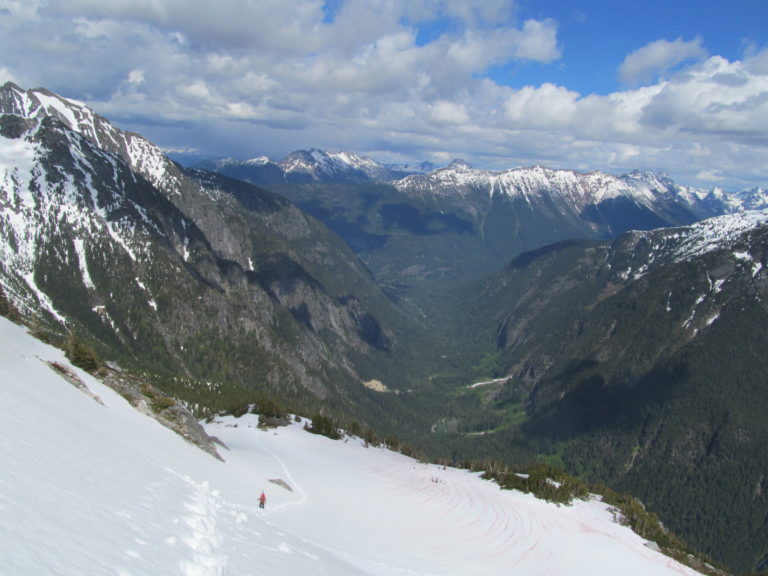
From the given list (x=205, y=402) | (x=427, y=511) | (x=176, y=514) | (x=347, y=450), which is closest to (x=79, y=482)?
(x=176, y=514)

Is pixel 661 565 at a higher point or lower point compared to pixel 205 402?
higher

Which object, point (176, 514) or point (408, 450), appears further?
point (408, 450)

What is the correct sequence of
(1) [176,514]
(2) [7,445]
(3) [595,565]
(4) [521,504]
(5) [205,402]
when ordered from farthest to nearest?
1. (5) [205,402]
2. (4) [521,504]
3. (3) [595,565]
4. (1) [176,514]
5. (2) [7,445]

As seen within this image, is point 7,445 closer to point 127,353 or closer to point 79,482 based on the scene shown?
point 79,482

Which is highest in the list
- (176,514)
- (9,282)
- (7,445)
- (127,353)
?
(7,445)

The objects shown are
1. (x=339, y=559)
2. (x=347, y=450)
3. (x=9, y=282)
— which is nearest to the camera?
(x=339, y=559)

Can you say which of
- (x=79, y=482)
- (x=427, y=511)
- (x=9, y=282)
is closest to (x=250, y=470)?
(x=427, y=511)

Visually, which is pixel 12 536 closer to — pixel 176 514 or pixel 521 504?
pixel 176 514
